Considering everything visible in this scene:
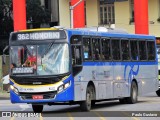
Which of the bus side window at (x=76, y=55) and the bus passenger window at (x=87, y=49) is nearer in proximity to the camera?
the bus side window at (x=76, y=55)

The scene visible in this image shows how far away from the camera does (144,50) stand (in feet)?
87.6

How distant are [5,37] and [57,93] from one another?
39.8m

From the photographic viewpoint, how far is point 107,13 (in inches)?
2057

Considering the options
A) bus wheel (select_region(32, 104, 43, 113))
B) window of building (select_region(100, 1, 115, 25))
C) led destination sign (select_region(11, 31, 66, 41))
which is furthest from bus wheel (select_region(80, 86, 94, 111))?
window of building (select_region(100, 1, 115, 25))

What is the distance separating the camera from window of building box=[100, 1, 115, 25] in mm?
52000

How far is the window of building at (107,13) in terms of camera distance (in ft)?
171

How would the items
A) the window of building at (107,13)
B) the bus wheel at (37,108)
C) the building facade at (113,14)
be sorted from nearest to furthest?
the bus wheel at (37,108) < the building facade at (113,14) < the window of building at (107,13)

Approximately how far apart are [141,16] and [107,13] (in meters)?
6.77

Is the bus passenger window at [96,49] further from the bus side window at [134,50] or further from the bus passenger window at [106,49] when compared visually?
the bus side window at [134,50]

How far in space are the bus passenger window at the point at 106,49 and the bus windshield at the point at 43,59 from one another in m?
3.00

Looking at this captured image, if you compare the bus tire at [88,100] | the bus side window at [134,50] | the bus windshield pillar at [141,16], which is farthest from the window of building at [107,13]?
the bus tire at [88,100]

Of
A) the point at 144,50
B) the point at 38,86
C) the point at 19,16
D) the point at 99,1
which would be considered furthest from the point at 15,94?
the point at 99,1

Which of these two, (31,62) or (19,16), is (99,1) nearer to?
(19,16)

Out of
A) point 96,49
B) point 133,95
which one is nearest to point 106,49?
point 96,49
